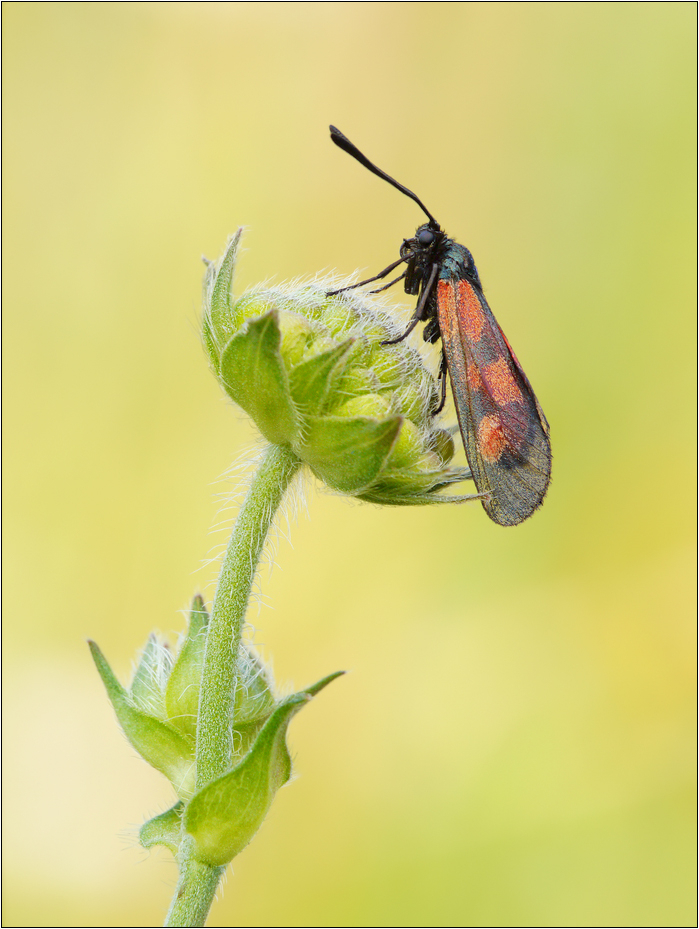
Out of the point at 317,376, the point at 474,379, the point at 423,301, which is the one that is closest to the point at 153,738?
the point at 317,376

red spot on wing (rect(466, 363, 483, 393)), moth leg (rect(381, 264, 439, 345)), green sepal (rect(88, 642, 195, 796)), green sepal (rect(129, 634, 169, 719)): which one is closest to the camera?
green sepal (rect(88, 642, 195, 796))

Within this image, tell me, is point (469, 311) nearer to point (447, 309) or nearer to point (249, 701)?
point (447, 309)

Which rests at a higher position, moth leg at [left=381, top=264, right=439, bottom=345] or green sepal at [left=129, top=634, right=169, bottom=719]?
moth leg at [left=381, top=264, right=439, bottom=345]

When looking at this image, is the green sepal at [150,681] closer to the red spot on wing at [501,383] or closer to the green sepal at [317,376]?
the green sepal at [317,376]

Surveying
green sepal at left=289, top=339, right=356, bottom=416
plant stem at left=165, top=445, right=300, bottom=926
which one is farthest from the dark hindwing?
plant stem at left=165, top=445, right=300, bottom=926

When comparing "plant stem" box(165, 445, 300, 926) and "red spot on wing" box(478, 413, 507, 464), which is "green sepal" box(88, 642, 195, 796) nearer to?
"plant stem" box(165, 445, 300, 926)

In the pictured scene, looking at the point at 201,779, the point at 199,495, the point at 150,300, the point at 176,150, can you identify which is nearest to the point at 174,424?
the point at 199,495

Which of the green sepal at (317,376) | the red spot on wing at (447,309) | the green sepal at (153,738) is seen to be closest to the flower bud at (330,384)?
the green sepal at (317,376)

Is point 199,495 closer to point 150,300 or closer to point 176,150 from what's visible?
point 150,300
